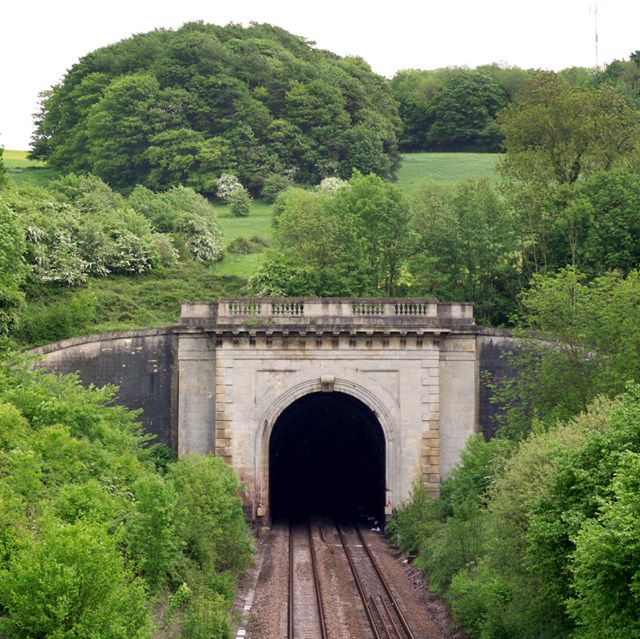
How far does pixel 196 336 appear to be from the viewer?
46.2 m

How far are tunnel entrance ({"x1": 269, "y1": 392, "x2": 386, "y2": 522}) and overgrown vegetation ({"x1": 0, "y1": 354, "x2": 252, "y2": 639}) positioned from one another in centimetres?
948

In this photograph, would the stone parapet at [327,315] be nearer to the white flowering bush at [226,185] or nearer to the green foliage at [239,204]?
the green foliage at [239,204]

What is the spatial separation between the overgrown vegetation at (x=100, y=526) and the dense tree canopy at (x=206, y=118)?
155 ft

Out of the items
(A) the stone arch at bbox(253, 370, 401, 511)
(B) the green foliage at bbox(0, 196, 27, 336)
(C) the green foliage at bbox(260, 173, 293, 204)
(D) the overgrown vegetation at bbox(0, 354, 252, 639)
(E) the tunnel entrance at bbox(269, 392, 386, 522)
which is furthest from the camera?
(C) the green foliage at bbox(260, 173, 293, 204)

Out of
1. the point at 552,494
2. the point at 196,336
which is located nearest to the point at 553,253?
the point at 196,336

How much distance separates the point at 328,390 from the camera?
151 feet

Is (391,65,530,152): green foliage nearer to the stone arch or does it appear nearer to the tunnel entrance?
the tunnel entrance

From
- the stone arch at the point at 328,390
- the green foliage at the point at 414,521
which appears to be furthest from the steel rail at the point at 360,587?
the stone arch at the point at 328,390

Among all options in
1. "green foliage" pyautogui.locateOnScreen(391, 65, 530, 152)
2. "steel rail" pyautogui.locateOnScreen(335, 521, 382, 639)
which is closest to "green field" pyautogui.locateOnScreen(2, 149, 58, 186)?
"green foliage" pyautogui.locateOnScreen(391, 65, 530, 152)

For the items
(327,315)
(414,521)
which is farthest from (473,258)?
(414,521)

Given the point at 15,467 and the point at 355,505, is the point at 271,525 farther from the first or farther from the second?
the point at 15,467

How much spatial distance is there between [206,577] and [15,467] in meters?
6.75

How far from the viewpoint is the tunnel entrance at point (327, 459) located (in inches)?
2056

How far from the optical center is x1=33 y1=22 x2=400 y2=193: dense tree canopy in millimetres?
89562
